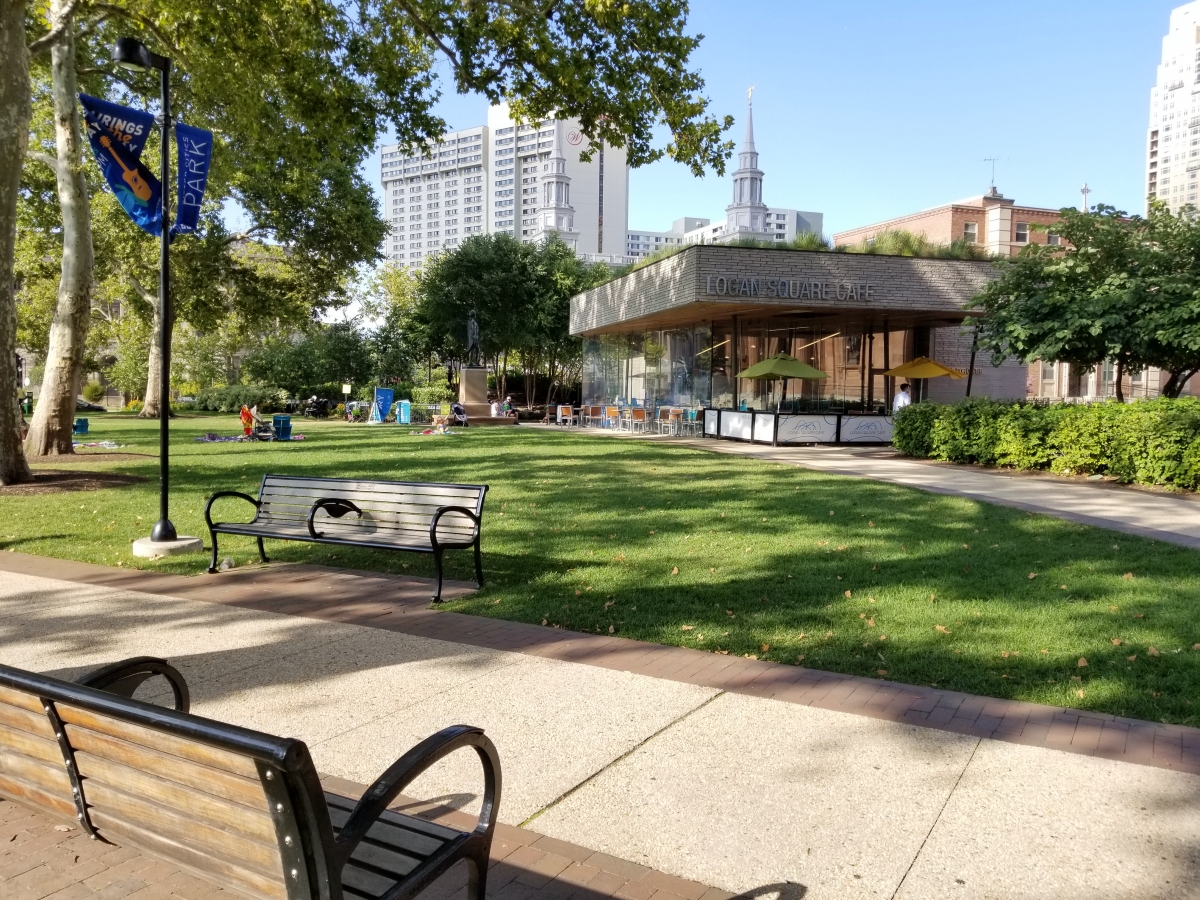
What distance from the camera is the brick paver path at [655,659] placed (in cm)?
402

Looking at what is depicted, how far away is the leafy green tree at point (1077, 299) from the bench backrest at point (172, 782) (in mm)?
17845

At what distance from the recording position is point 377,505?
7.67 m

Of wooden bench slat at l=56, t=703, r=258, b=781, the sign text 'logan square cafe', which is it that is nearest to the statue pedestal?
the sign text 'logan square cafe'

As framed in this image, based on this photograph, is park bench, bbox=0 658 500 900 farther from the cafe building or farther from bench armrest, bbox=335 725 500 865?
the cafe building

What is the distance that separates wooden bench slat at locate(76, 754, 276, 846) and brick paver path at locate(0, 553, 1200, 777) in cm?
307

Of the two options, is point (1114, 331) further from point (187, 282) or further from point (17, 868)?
point (187, 282)

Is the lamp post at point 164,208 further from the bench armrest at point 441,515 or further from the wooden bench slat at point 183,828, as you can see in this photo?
the wooden bench slat at point 183,828

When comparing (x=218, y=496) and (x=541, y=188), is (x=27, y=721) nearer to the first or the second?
(x=218, y=496)

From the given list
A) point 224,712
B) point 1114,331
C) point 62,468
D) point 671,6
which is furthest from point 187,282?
point 224,712

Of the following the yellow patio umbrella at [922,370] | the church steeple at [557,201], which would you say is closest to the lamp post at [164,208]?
the yellow patio umbrella at [922,370]

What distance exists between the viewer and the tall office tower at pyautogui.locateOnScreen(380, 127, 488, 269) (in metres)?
178

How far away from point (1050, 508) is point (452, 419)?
24397 mm

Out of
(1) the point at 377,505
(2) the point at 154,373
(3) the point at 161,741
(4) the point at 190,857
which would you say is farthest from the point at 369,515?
(2) the point at 154,373

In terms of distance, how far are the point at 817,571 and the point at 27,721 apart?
6.09 metres
